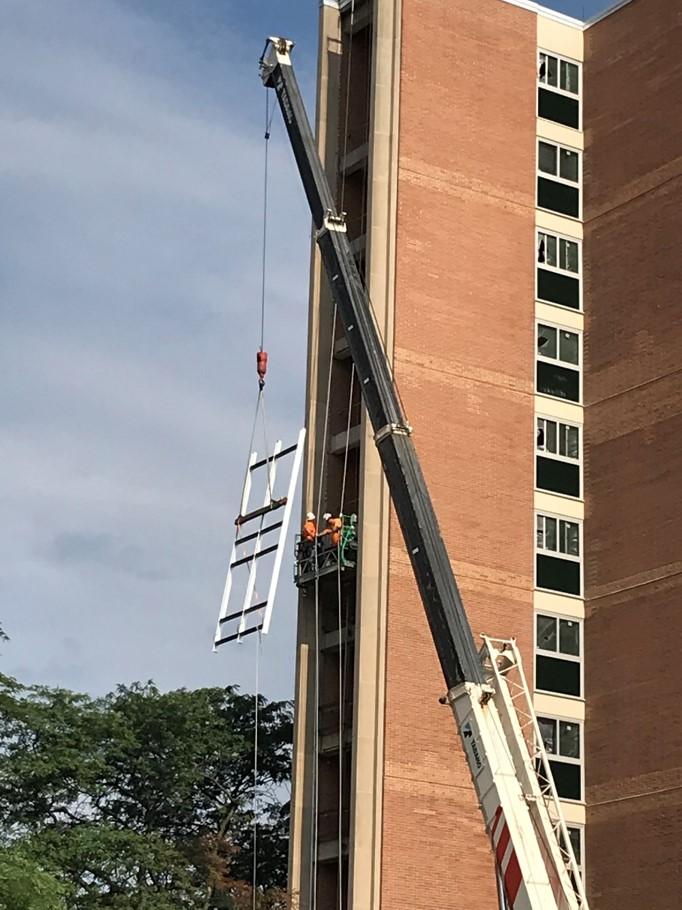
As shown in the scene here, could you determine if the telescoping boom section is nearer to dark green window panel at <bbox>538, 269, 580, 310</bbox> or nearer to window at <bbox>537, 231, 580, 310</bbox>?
dark green window panel at <bbox>538, 269, 580, 310</bbox>

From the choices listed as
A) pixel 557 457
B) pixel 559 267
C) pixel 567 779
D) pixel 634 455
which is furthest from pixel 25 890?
pixel 559 267

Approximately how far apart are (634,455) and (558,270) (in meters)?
7.00

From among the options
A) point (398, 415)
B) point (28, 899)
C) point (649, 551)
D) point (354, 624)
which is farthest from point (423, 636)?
point (398, 415)

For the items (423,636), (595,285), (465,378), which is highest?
(595,285)

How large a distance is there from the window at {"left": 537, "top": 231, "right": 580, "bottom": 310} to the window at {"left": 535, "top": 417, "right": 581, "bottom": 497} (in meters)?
4.05

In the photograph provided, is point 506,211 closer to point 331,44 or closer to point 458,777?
point 331,44

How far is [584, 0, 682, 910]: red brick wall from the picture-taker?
51.7 metres

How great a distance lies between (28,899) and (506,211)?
992 inches

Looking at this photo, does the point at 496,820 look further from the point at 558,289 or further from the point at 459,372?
the point at 558,289

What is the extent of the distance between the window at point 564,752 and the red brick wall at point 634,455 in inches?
13.8

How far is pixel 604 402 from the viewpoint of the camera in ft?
188

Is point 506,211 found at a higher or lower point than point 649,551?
higher

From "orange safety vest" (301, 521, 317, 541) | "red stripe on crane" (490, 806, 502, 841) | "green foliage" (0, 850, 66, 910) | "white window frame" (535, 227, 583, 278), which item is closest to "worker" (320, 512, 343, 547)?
"orange safety vest" (301, 521, 317, 541)

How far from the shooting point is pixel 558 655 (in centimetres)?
5491
